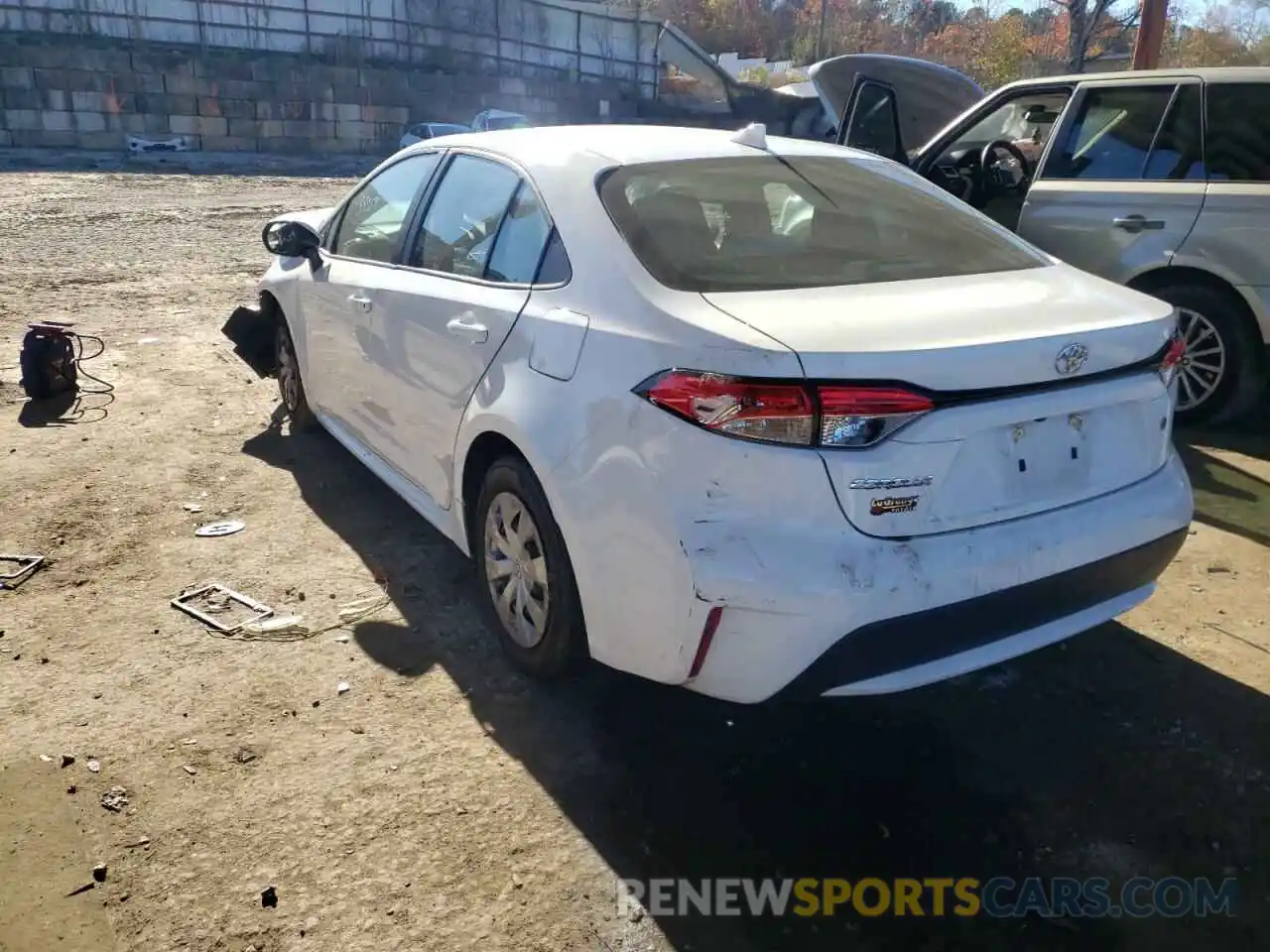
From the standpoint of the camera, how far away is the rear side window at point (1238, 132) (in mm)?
5215

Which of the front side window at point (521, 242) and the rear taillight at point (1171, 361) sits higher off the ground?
the front side window at point (521, 242)

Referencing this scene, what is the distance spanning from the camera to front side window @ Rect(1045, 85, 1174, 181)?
564cm

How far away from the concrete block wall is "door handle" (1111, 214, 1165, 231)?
30.0 m

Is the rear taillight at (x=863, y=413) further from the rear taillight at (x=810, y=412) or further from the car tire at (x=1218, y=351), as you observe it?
the car tire at (x=1218, y=351)

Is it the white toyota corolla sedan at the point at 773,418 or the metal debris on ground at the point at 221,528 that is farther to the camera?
the metal debris on ground at the point at 221,528

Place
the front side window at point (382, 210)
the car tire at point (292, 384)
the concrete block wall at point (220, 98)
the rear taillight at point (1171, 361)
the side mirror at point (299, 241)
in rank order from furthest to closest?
the concrete block wall at point (220, 98) < the car tire at point (292, 384) < the side mirror at point (299, 241) < the front side window at point (382, 210) < the rear taillight at point (1171, 361)

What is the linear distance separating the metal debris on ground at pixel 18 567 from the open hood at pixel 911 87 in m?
5.91

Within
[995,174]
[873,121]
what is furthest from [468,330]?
[995,174]

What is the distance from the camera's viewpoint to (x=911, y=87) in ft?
26.0

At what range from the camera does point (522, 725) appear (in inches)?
121

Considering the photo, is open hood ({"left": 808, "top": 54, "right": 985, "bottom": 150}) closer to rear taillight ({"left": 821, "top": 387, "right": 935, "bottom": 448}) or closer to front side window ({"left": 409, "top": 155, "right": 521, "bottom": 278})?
front side window ({"left": 409, "top": 155, "right": 521, "bottom": 278})

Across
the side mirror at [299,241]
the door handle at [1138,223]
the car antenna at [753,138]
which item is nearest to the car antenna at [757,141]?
the car antenna at [753,138]

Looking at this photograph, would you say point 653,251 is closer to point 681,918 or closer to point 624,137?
point 624,137

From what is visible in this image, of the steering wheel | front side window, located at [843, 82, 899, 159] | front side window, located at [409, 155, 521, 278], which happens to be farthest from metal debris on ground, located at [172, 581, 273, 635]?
the steering wheel
